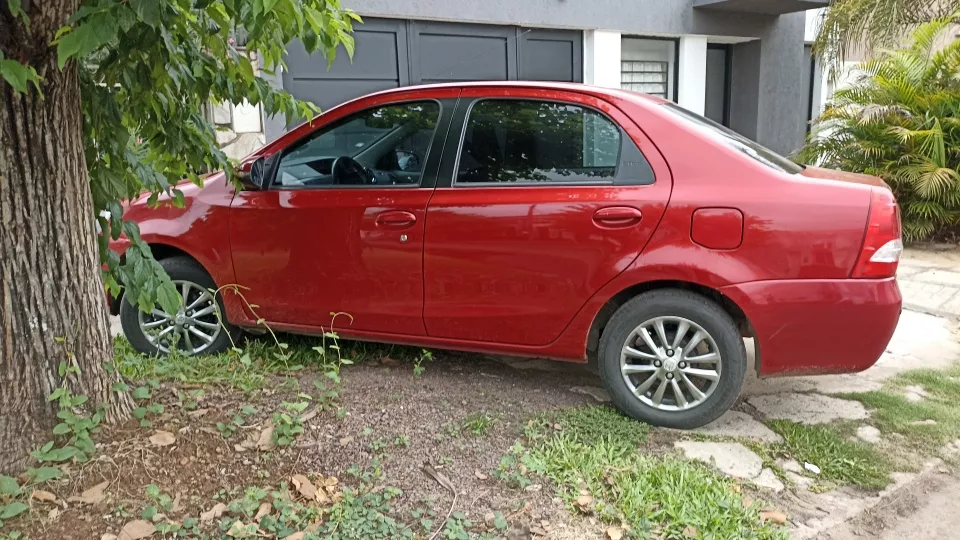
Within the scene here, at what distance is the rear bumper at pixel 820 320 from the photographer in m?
3.35

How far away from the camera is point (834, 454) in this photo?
3.46 m

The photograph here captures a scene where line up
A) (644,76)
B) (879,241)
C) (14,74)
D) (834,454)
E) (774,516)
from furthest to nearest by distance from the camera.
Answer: (644,76) < (834,454) < (879,241) < (774,516) < (14,74)

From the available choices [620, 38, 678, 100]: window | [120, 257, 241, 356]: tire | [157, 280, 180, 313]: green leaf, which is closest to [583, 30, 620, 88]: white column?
[620, 38, 678, 100]: window

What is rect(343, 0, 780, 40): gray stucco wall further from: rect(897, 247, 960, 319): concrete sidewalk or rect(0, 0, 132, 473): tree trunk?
rect(0, 0, 132, 473): tree trunk

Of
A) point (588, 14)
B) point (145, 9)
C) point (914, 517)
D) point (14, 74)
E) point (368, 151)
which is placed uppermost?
point (588, 14)

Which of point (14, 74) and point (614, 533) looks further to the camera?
point (614, 533)

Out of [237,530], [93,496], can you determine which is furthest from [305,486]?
[93,496]

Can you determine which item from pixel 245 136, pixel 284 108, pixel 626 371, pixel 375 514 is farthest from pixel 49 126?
pixel 245 136

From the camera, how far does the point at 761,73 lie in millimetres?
12492

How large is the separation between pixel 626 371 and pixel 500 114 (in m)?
1.46

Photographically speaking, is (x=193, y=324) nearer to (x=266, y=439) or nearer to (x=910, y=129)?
(x=266, y=439)

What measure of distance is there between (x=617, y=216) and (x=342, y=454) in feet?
5.39

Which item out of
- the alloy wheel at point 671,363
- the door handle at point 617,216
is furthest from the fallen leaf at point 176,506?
the door handle at point 617,216

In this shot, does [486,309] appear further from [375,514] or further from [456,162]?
[375,514]
